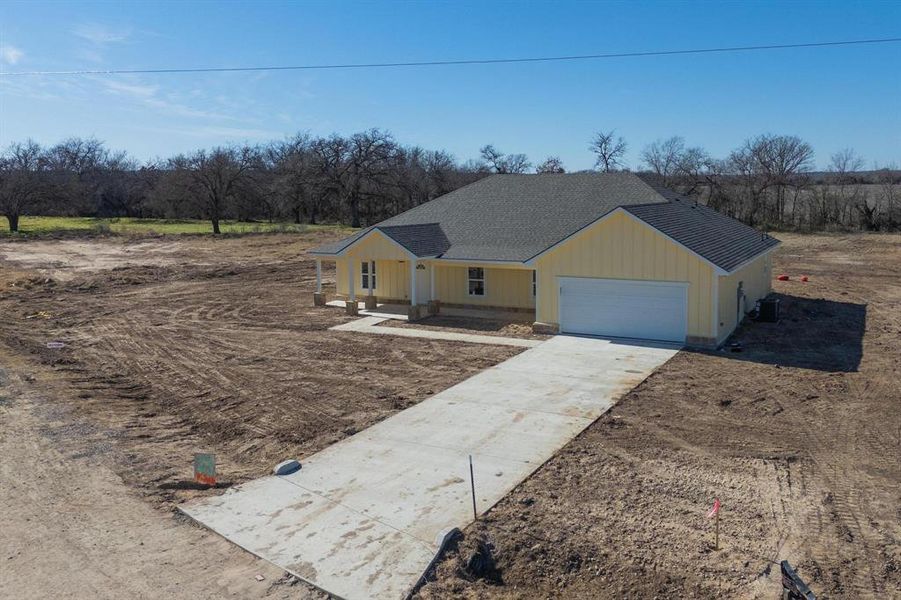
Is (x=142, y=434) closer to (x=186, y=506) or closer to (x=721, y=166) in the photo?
(x=186, y=506)

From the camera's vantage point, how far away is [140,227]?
61.0 meters

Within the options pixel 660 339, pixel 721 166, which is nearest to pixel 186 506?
pixel 660 339

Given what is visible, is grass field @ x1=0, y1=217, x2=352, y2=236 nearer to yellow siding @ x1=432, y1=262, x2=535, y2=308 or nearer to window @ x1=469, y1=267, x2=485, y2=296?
yellow siding @ x1=432, y1=262, x2=535, y2=308

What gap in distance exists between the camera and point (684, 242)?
19.5 meters

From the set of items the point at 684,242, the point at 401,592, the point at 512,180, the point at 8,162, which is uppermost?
the point at 8,162

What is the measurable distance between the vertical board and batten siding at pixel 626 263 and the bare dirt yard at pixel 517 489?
51.8 inches

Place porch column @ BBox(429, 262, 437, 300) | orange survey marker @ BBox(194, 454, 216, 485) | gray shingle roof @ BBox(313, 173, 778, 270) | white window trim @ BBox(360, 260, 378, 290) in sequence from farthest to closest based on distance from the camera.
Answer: white window trim @ BBox(360, 260, 378, 290) < porch column @ BBox(429, 262, 437, 300) < gray shingle roof @ BBox(313, 173, 778, 270) < orange survey marker @ BBox(194, 454, 216, 485)

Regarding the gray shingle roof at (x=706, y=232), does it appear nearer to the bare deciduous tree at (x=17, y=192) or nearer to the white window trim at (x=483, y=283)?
the white window trim at (x=483, y=283)

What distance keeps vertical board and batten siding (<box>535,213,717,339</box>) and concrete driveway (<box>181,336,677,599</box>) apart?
13.8 ft

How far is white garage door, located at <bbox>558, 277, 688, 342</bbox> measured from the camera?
19.8 metres

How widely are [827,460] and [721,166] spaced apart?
53696mm

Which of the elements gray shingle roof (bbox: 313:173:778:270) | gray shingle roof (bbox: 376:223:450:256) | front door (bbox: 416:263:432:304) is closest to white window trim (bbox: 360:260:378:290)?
gray shingle roof (bbox: 313:173:778:270)

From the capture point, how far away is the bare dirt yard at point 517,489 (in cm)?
808

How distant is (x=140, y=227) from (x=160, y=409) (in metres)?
50.8
